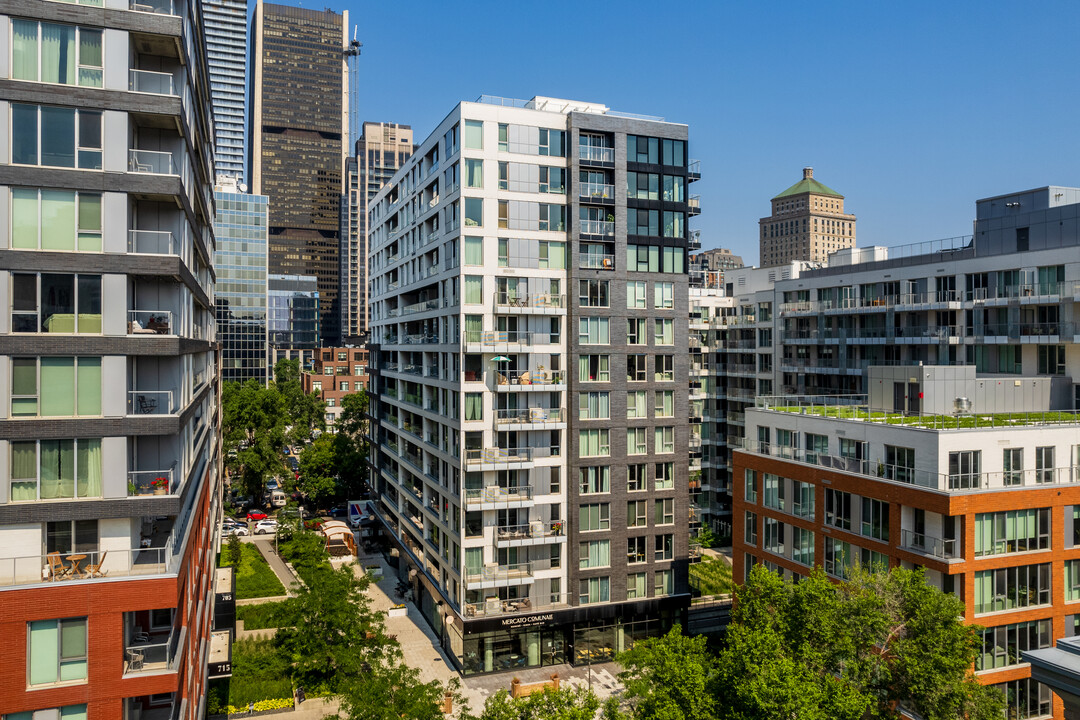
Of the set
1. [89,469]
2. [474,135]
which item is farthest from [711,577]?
[89,469]

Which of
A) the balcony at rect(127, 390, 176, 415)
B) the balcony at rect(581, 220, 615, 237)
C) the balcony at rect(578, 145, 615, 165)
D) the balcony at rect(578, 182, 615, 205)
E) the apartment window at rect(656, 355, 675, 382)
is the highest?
the balcony at rect(578, 145, 615, 165)

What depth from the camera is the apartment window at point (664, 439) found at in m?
56.2

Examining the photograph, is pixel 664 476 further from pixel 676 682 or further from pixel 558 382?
pixel 676 682

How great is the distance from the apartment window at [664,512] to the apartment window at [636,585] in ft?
13.9

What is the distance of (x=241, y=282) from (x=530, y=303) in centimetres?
14220

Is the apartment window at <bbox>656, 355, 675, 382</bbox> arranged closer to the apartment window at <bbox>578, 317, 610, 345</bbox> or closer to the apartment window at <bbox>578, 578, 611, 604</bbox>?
the apartment window at <bbox>578, 317, 610, 345</bbox>

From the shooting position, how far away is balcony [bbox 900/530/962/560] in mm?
36000

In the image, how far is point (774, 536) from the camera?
47406mm

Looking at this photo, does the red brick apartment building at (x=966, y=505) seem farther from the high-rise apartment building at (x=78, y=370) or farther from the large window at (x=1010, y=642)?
the high-rise apartment building at (x=78, y=370)

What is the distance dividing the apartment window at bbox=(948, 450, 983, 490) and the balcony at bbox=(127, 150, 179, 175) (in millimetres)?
38540

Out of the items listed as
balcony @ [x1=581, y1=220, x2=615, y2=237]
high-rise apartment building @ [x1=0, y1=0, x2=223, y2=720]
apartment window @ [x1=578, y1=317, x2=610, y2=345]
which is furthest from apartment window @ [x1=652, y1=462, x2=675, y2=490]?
high-rise apartment building @ [x1=0, y1=0, x2=223, y2=720]

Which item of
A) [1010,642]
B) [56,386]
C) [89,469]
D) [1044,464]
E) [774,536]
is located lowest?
[1010,642]

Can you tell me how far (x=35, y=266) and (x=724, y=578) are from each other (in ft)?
189

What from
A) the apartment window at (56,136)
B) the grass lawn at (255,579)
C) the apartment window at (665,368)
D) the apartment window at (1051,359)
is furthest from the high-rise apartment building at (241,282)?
the apartment window at (1051,359)
